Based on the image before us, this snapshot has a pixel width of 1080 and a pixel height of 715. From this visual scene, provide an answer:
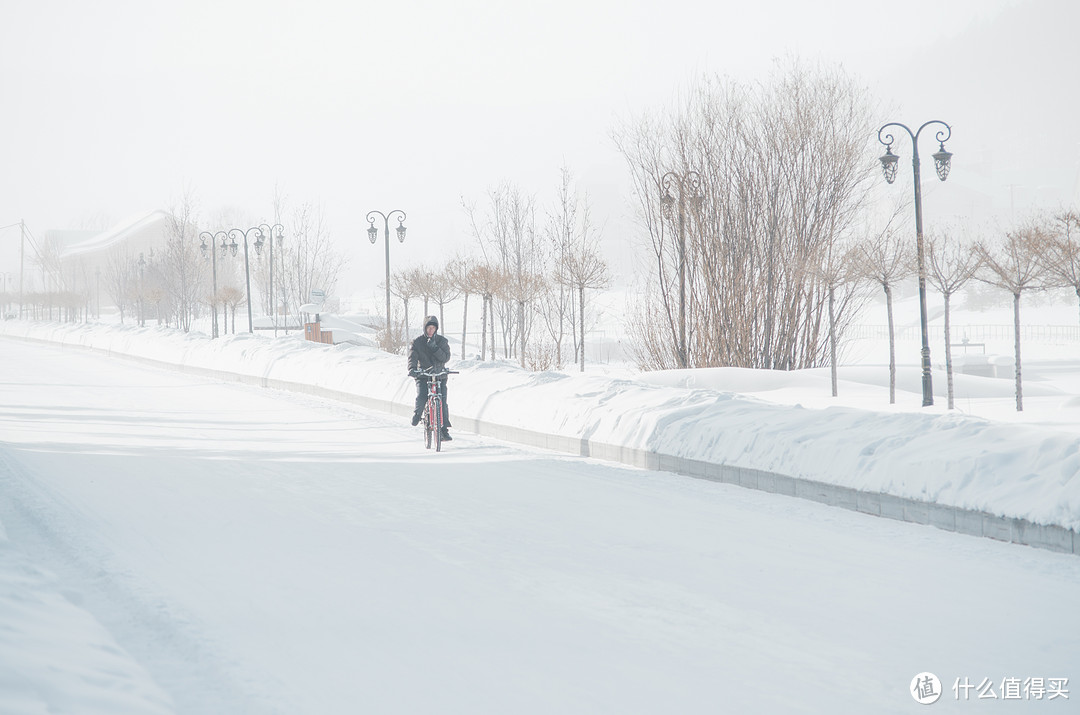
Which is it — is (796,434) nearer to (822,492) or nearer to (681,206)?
(822,492)

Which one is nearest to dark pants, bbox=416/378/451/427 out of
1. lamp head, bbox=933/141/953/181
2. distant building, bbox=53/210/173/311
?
lamp head, bbox=933/141/953/181

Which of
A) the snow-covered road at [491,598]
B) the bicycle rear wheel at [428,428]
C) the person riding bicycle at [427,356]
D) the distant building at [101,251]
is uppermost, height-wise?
the distant building at [101,251]

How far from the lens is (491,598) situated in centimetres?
566

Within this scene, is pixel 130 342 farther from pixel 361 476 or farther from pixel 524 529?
pixel 524 529

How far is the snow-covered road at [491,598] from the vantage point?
4.29 meters

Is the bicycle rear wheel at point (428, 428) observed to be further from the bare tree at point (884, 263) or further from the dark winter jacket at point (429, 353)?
the bare tree at point (884, 263)

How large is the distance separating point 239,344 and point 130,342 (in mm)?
11216

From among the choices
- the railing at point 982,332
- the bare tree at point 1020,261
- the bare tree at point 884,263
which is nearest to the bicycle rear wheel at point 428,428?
the bare tree at point 884,263

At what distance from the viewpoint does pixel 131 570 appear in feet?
20.6

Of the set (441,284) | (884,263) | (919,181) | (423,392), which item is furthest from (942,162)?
(441,284)

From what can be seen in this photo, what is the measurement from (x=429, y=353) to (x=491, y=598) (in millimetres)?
7741

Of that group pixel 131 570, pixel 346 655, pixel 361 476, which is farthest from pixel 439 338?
pixel 346 655

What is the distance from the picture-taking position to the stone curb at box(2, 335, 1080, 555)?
685 cm

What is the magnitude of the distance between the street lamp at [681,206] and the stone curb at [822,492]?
10.2 meters
